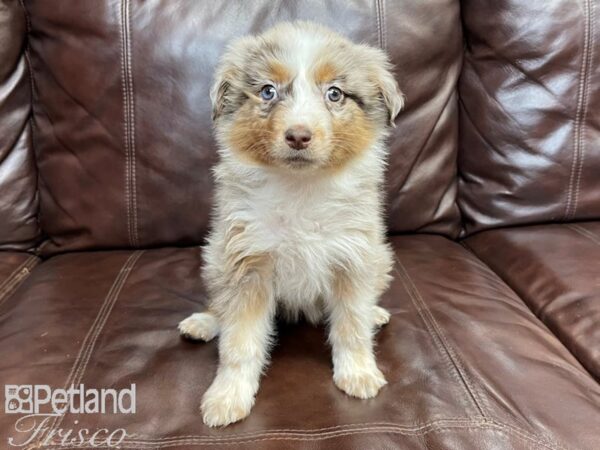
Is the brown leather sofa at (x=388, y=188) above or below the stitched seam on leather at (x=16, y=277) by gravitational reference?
above

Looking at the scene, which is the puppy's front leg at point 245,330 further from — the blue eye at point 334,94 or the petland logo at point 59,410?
the blue eye at point 334,94

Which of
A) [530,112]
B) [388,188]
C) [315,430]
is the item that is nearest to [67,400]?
[315,430]

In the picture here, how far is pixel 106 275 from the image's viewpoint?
1.87 meters

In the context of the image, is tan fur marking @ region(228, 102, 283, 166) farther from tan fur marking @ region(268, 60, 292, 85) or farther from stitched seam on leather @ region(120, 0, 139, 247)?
stitched seam on leather @ region(120, 0, 139, 247)

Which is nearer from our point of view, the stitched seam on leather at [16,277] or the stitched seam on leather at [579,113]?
the stitched seam on leather at [16,277]

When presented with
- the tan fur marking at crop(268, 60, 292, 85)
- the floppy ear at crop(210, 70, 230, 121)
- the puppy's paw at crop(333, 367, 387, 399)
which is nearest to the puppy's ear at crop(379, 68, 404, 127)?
the tan fur marking at crop(268, 60, 292, 85)

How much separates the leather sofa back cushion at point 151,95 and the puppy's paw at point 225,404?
0.88 meters

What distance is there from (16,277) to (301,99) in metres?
1.21

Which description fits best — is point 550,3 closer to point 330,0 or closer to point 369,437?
point 330,0

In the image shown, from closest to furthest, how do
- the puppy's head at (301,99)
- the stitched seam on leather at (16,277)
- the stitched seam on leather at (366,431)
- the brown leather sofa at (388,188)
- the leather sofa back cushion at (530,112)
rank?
the stitched seam on leather at (366,431) < the puppy's head at (301,99) < the brown leather sofa at (388,188) < the stitched seam on leather at (16,277) < the leather sofa back cushion at (530,112)

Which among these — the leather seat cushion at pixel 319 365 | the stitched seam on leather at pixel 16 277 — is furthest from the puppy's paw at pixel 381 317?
the stitched seam on leather at pixel 16 277

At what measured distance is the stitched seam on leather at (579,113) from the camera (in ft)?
6.86

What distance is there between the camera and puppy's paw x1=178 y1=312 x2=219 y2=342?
62.0 inches

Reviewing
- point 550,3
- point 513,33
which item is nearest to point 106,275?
point 513,33
